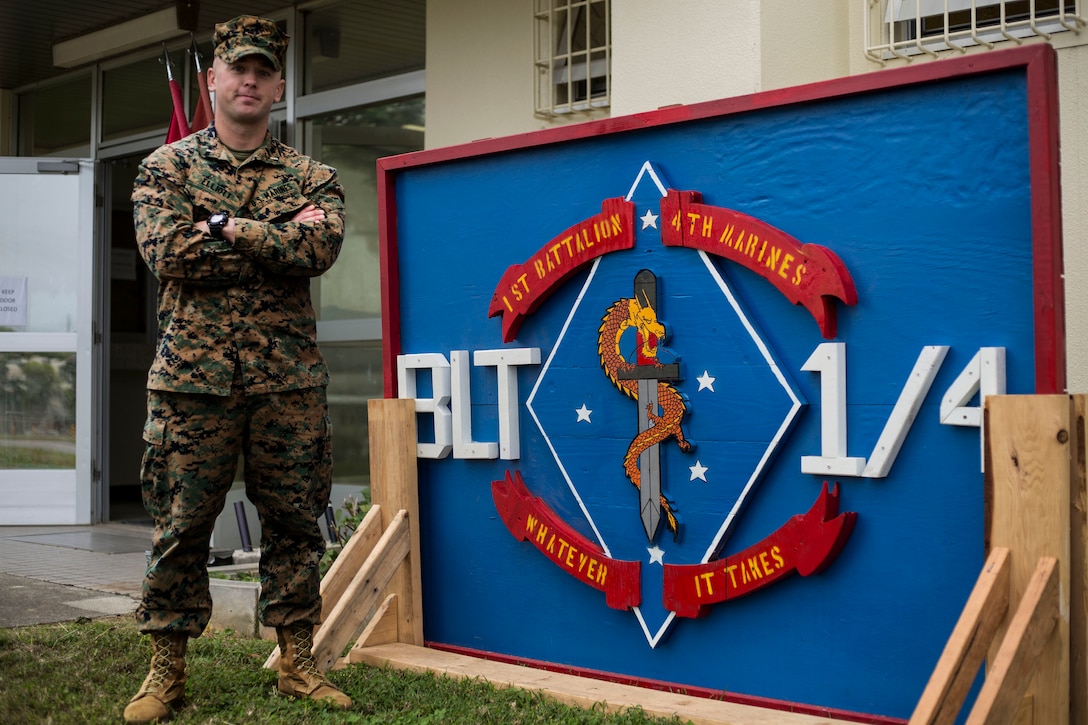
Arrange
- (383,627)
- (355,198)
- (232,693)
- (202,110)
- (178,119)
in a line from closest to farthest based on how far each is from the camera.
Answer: (232,693) < (383,627) < (202,110) < (178,119) < (355,198)

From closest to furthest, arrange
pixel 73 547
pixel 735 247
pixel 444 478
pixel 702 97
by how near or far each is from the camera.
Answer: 1. pixel 735 247
2. pixel 444 478
3. pixel 702 97
4. pixel 73 547

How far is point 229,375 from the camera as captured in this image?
3.29 m

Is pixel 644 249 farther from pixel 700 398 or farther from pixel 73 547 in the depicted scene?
pixel 73 547

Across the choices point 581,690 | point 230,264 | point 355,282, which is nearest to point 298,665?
point 581,690

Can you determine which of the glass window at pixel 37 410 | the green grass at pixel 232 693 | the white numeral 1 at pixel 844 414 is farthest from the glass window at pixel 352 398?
the white numeral 1 at pixel 844 414

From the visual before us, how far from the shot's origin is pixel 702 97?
16.4 ft

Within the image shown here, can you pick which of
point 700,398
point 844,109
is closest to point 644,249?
point 700,398

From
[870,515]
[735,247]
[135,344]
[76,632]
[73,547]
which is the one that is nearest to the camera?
[870,515]

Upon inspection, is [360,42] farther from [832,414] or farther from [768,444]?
[832,414]

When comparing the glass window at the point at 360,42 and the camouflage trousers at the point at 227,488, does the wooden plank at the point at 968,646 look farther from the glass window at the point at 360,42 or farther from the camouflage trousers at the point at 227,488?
the glass window at the point at 360,42

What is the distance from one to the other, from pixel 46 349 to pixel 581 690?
6326mm

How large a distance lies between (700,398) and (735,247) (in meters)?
0.44

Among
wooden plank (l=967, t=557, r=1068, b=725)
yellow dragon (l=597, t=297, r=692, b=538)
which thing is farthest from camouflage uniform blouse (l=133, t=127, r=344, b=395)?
wooden plank (l=967, t=557, r=1068, b=725)

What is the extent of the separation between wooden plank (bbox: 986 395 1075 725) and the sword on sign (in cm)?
101
